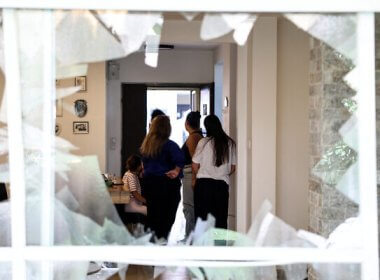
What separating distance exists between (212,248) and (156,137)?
127 inches

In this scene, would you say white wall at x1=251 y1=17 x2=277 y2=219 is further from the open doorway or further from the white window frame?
the white window frame

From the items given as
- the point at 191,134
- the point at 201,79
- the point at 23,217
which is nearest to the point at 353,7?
the point at 23,217

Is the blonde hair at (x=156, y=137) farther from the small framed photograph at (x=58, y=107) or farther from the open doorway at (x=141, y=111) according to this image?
the open doorway at (x=141, y=111)

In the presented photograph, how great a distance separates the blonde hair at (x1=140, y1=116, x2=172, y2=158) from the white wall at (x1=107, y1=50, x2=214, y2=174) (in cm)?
372

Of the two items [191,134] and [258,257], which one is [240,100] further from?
[258,257]

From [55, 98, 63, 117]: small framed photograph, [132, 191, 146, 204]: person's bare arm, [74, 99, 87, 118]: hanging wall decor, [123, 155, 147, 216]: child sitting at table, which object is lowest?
[132, 191, 146, 204]: person's bare arm

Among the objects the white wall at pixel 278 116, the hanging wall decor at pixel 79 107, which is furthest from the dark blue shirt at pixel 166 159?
the hanging wall decor at pixel 79 107

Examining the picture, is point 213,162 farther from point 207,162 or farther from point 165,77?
point 165,77

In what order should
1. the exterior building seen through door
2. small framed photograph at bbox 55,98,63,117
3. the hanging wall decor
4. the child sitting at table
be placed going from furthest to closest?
the exterior building seen through door < the child sitting at table < the hanging wall decor < small framed photograph at bbox 55,98,63,117

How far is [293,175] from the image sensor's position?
518cm

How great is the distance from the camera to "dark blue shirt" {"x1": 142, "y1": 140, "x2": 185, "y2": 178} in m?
4.79

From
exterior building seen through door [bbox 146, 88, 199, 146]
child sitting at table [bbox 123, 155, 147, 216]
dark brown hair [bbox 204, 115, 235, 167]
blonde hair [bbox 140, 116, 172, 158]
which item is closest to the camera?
blonde hair [bbox 140, 116, 172, 158]

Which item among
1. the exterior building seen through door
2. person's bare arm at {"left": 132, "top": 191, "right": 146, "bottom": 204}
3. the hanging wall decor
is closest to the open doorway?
the exterior building seen through door

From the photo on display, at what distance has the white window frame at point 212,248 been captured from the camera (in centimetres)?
150
